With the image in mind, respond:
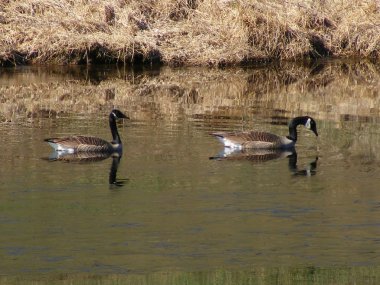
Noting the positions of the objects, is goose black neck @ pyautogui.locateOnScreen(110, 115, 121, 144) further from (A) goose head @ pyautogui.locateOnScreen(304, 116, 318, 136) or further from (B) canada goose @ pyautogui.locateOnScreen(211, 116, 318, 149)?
(A) goose head @ pyautogui.locateOnScreen(304, 116, 318, 136)

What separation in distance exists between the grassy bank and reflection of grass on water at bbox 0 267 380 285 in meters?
17.5

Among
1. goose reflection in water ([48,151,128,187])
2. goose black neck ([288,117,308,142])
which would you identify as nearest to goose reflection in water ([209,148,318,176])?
Result: goose black neck ([288,117,308,142])

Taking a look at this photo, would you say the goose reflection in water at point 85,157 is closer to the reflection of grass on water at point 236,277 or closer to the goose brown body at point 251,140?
the goose brown body at point 251,140

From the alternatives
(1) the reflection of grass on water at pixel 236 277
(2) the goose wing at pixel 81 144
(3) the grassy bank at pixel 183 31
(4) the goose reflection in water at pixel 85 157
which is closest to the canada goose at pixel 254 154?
(4) the goose reflection in water at pixel 85 157

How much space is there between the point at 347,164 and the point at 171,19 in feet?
48.6

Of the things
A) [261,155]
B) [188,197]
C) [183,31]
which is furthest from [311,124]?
[183,31]

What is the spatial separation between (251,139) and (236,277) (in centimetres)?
694

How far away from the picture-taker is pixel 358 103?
22.7 m

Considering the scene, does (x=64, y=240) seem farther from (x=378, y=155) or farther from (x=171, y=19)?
(x=171, y=19)

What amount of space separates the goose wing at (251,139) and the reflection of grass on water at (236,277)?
6480 mm

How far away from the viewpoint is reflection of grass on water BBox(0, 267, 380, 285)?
10.8 metres

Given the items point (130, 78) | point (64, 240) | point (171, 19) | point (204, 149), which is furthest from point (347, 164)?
point (171, 19)

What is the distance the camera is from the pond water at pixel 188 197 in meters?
11.5

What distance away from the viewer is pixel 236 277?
11.0 m
